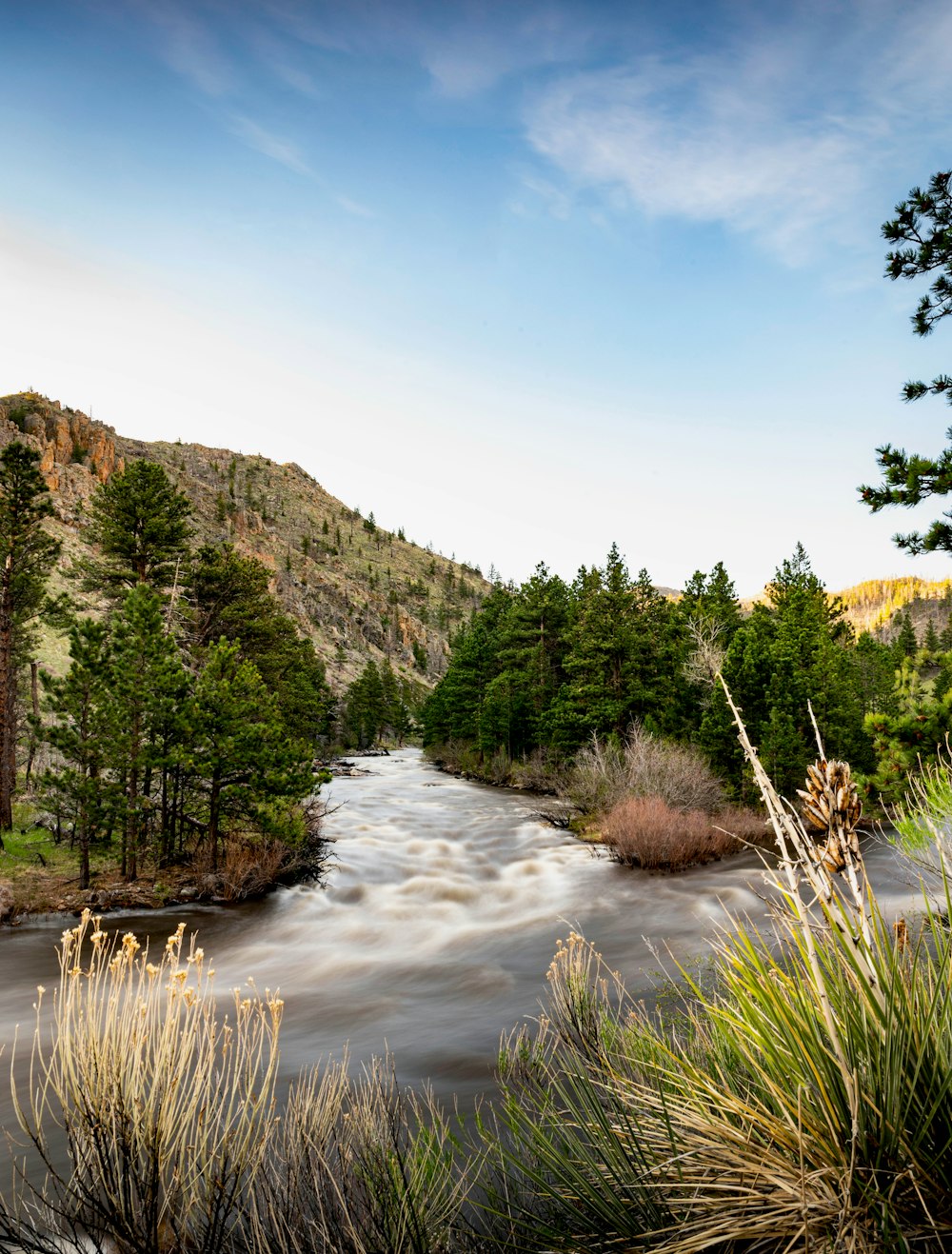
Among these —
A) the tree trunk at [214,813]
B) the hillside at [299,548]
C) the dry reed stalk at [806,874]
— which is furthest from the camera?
the hillside at [299,548]

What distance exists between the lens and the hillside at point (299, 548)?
368ft

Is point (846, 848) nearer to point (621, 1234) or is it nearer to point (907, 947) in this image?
point (907, 947)

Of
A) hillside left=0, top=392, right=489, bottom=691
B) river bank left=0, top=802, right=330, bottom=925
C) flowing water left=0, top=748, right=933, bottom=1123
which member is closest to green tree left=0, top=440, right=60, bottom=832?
river bank left=0, top=802, right=330, bottom=925

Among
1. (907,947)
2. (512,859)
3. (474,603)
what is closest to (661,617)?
(512,859)

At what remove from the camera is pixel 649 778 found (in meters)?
22.5

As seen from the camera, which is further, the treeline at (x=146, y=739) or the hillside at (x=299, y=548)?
the hillside at (x=299, y=548)

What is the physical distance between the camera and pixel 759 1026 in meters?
2.53

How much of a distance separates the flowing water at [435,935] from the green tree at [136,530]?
14452mm

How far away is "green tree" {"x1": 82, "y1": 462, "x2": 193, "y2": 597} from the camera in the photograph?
1104 inches

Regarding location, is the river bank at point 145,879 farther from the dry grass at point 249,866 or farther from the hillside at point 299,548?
the hillside at point 299,548

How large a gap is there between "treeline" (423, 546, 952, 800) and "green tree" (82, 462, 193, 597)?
19.1 metres

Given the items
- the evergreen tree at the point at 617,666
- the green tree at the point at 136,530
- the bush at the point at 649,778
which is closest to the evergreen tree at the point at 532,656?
the evergreen tree at the point at 617,666

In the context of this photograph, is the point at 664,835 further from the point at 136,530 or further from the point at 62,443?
the point at 62,443

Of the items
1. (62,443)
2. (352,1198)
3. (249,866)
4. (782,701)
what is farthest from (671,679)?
(62,443)
